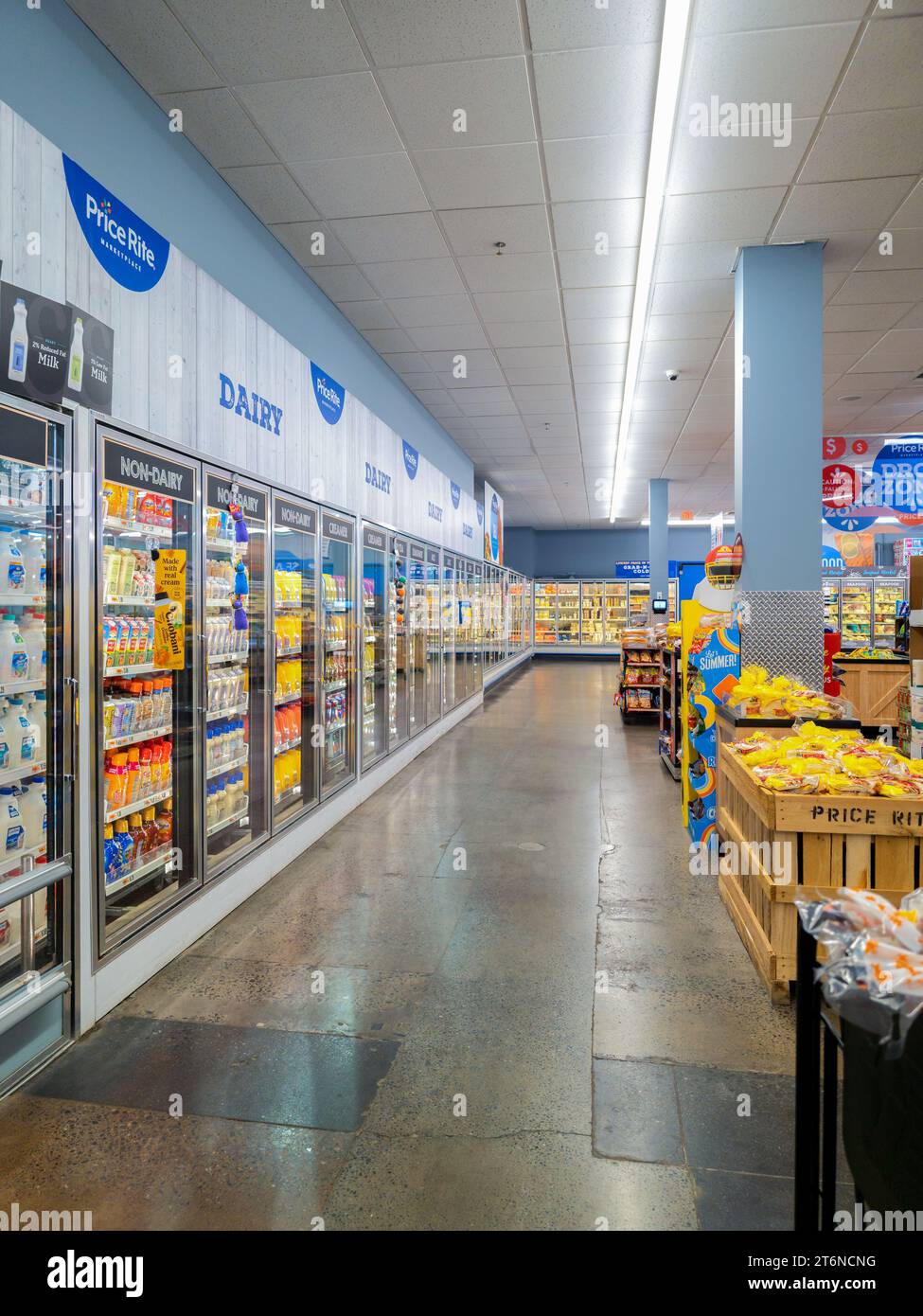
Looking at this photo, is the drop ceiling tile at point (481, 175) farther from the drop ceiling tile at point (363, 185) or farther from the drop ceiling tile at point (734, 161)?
the drop ceiling tile at point (734, 161)

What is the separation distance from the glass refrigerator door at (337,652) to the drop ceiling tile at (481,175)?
2168mm

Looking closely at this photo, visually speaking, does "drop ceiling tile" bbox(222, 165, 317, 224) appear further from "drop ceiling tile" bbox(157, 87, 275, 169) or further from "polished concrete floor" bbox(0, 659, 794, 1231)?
"polished concrete floor" bbox(0, 659, 794, 1231)

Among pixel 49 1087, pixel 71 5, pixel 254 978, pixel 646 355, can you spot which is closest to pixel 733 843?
pixel 254 978

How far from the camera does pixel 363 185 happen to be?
4.60 m

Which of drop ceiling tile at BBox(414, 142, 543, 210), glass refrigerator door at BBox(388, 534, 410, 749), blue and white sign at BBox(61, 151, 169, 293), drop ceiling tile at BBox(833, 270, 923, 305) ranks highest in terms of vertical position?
drop ceiling tile at BBox(833, 270, 923, 305)

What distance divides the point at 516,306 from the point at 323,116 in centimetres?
275

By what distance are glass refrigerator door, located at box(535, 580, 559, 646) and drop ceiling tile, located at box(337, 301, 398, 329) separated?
17.0 m

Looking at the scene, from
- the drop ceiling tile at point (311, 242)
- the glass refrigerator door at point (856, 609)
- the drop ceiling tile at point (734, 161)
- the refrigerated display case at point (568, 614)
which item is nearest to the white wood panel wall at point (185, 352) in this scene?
the drop ceiling tile at point (311, 242)

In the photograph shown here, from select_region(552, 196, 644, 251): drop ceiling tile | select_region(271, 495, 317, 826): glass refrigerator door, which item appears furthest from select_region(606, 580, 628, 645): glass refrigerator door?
select_region(271, 495, 317, 826): glass refrigerator door

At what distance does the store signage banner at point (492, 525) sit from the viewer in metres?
14.8

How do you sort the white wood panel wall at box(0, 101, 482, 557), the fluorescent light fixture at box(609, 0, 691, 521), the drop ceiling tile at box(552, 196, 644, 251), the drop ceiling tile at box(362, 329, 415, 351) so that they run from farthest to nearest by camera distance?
1. the drop ceiling tile at box(362, 329, 415, 351)
2. the drop ceiling tile at box(552, 196, 644, 251)
3. the fluorescent light fixture at box(609, 0, 691, 521)
4. the white wood panel wall at box(0, 101, 482, 557)

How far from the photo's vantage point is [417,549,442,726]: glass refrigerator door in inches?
365

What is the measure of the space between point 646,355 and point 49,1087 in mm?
7534

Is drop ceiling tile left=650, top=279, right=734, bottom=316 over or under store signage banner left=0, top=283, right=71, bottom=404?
over
